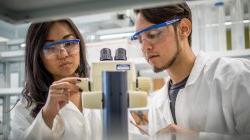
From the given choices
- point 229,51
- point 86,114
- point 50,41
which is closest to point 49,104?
point 86,114

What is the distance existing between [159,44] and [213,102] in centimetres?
36

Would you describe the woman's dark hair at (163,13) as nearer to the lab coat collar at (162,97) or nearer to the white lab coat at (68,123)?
the lab coat collar at (162,97)

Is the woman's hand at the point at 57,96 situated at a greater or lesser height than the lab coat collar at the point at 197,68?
lesser

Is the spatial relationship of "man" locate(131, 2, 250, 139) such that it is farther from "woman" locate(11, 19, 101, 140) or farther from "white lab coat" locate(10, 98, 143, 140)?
"woman" locate(11, 19, 101, 140)

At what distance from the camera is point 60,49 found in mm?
1534

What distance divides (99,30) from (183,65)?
922 millimetres

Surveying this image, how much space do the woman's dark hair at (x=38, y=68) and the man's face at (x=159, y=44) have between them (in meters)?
0.37

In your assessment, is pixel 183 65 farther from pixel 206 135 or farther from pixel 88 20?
pixel 88 20

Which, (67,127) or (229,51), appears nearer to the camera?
(67,127)

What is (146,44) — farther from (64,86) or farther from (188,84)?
(64,86)

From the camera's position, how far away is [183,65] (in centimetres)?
151

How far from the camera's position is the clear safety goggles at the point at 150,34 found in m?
1.36

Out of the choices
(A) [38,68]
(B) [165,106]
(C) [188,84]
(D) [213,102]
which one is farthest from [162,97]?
(A) [38,68]

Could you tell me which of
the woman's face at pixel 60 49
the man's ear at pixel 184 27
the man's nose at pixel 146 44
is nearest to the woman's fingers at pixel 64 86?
the woman's face at pixel 60 49
